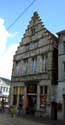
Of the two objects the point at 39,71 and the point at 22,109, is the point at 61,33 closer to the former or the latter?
the point at 39,71

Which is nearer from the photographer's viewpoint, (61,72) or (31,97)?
(61,72)

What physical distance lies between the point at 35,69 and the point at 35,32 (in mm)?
5840

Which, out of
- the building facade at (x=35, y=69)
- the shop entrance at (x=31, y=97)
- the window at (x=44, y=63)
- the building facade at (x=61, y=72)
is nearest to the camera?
the building facade at (x=61, y=72)

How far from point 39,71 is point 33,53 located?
335cm

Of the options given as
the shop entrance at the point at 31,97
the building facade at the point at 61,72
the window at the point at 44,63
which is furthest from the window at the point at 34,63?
the building facade at the point at 61,72

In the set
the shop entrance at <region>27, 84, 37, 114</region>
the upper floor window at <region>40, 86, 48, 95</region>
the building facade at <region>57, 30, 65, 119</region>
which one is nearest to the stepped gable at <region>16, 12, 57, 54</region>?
the building facade at <region>57, 30, 65, 119</region>

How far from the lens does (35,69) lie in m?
28.4

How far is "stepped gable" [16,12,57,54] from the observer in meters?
28.4

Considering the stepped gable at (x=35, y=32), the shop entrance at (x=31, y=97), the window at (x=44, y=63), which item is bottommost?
the shop entrance at (x=31, y=97)

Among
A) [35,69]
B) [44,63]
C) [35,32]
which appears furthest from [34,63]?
[35,32]

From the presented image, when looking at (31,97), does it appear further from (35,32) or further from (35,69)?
(35,32)

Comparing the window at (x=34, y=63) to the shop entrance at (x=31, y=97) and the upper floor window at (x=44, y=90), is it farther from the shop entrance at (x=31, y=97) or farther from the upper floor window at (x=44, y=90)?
the upper floor window at (x=44, y=90)

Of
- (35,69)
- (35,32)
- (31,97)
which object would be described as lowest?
(31,97)

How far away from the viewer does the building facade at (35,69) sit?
25.6 meters
